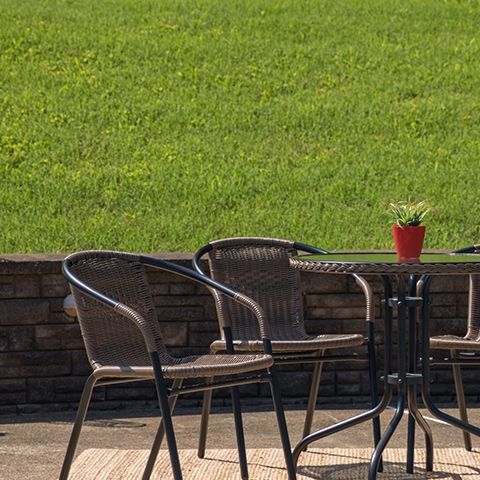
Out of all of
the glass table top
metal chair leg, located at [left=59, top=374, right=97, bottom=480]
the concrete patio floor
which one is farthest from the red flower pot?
metal chair leg, located at [left=59, top=374, right=97, bottom=480]

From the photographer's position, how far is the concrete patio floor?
13.7ft

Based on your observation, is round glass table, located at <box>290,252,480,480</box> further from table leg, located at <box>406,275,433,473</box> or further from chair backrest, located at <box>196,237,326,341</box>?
chair backrest, located at <box>196,237,326,341</box>

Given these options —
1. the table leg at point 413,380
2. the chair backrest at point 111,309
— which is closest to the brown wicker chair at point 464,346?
the table leg at point 413,380

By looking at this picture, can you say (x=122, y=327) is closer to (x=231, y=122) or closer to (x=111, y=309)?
(x=111, y=309)

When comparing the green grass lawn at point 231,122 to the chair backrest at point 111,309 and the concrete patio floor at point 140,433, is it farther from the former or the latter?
the chair backrest at point 111,309

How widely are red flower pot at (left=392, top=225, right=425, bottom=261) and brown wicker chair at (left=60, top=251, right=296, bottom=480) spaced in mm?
629

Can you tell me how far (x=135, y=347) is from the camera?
11.9 ft

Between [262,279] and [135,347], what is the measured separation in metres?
1.00

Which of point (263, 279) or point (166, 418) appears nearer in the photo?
point (166, 418)

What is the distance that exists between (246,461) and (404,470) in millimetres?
684

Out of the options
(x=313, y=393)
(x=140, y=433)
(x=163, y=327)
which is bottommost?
(x=140, y=433)

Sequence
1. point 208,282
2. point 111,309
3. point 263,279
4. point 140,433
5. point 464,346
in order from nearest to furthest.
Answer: point 111,309 → point 208,282 → point 464,346 → point 263,279 → point 140,433

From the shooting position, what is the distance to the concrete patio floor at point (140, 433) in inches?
164

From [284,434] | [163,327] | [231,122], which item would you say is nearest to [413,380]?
[284,434]
